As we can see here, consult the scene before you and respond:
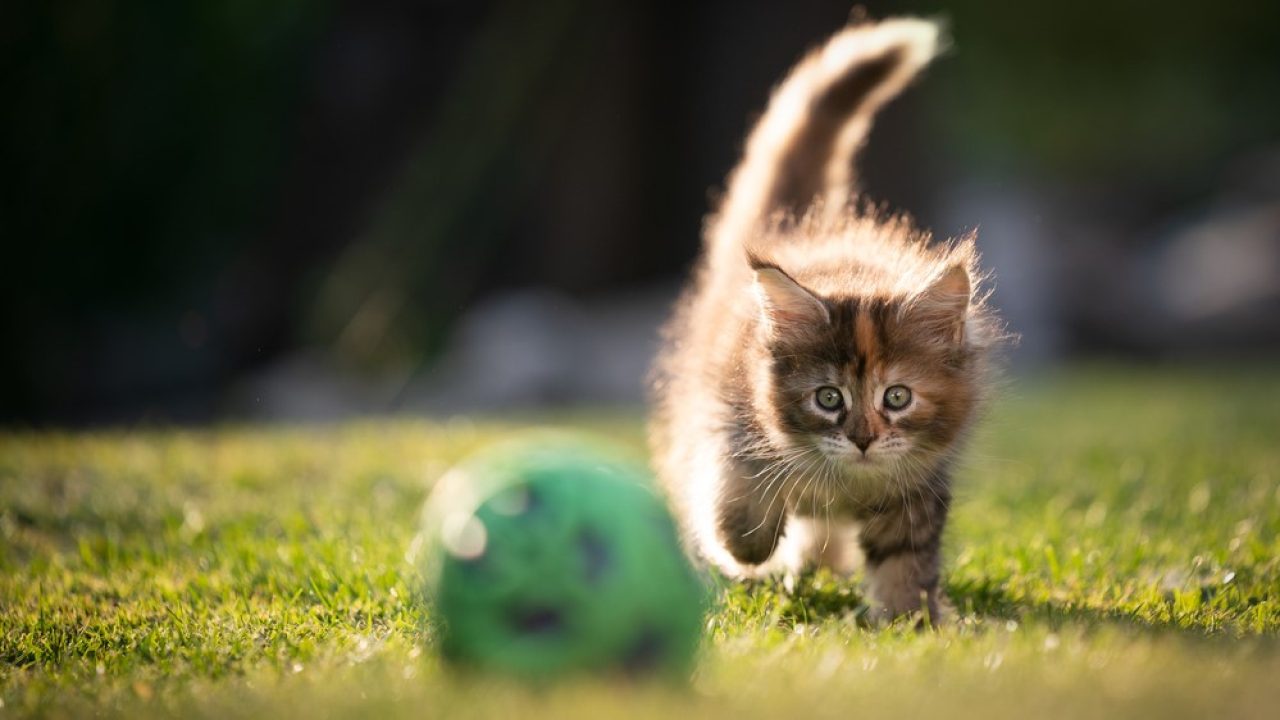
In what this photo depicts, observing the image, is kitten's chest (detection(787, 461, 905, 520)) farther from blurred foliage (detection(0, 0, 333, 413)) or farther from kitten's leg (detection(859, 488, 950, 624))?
blurred foliage (detection(0, 0, 333, 413))

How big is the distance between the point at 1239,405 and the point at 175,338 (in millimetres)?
8445

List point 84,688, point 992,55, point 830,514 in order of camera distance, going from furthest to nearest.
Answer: point 992,55 < point 830,514 < point 84,688

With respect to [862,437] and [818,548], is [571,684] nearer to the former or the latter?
[862,437]

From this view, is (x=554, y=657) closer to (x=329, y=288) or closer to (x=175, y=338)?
(x=329, y=288)

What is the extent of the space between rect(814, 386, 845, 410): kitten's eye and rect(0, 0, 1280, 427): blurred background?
6.02 metres

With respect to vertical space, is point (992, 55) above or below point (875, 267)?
above

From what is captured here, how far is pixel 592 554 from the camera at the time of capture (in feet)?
7.82

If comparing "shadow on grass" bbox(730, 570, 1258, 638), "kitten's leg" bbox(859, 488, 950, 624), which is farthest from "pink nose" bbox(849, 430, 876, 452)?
"shadow on grass" bbox(730, 570, 1258, 638)

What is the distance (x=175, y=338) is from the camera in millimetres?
11289

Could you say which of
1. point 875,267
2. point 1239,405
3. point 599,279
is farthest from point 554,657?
point 599,279

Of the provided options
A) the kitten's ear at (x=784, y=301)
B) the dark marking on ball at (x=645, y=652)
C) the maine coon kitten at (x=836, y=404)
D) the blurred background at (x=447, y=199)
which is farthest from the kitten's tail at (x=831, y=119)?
the blurred background at (x=447, y=199)

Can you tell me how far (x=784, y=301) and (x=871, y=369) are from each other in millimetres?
292

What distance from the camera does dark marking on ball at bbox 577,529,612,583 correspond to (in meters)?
2.36

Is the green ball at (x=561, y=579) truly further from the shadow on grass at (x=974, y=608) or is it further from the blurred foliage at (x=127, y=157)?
the blurred foliage at (x=127, y=157)
